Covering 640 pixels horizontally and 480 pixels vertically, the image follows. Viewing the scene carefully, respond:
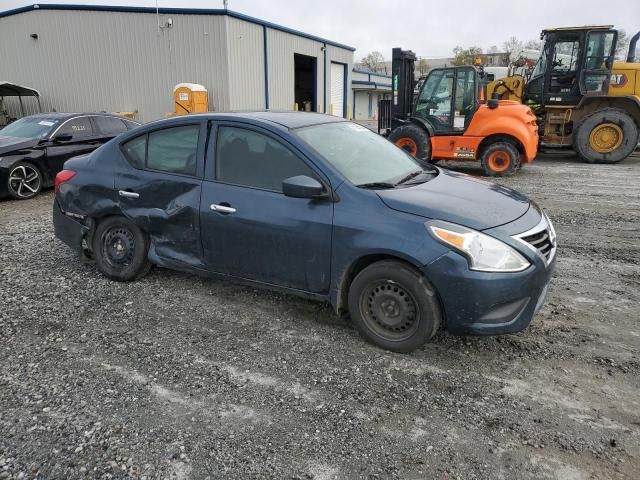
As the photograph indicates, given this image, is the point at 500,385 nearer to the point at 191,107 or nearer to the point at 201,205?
the point at 201,205

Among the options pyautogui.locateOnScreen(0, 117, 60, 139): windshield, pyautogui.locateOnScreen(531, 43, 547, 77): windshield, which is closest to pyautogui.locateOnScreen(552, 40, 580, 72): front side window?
pyautogui.locateOnScreen(531, 43, 547, 77): windshield

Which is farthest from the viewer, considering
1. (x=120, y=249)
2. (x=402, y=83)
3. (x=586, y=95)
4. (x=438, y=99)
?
(x=402, y=83)

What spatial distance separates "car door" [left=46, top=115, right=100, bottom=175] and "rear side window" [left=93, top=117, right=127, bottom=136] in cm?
16

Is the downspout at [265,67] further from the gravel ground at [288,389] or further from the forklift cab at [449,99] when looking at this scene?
the gravel ground at [288,389]

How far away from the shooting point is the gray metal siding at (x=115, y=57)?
17.0 m

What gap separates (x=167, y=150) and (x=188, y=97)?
1315cm

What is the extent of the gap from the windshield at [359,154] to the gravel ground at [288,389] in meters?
1.21

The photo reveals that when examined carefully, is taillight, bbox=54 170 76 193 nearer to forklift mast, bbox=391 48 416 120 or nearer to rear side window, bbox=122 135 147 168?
rear side window, bbox=122 135 147 168

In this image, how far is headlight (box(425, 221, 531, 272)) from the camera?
9.80 ft

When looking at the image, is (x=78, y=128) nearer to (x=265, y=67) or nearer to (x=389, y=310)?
(x=389, y=310)

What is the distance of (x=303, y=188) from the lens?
3332 millimetres

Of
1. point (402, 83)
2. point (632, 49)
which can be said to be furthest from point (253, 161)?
point (632, 49)

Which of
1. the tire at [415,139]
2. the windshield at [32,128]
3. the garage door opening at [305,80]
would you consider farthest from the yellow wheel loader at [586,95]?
the garage door opening at [305,80]

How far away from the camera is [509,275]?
Answer: 9.83 feet
